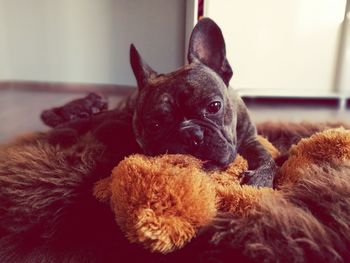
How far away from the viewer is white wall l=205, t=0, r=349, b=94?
2570mm

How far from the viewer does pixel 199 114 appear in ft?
3.07

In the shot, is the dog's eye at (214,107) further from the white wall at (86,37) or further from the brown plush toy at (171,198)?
the white wall at (86,37)

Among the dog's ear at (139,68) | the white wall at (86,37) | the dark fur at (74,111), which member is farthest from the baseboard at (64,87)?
the dog's ear at (139,68)

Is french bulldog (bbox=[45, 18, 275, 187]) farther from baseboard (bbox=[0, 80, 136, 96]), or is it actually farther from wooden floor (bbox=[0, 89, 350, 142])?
baseboard (bbox=[0, 80, 136, 96])

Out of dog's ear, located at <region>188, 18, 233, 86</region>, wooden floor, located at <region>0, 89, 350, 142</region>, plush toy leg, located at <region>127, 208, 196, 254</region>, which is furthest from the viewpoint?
wooden floor, located at <region>0, 89, 350, 142</region>

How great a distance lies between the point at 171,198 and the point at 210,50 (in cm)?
53

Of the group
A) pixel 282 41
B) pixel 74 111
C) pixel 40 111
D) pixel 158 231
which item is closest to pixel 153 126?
pixel 158 231

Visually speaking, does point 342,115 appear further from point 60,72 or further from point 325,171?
point 60,72

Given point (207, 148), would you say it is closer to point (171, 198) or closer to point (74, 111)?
point (171, 198)

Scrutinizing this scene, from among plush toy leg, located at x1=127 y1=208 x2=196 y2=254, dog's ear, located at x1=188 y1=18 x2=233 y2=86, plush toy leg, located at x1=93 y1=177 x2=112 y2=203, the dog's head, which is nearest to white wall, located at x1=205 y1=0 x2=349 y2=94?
dog's ear, located at x1=188 y1=18 x2=233 y2=86

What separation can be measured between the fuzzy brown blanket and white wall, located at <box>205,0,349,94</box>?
68.2 inches

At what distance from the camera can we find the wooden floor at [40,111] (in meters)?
1.95

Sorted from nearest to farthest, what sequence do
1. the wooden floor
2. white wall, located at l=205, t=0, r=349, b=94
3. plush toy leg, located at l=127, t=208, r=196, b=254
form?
plush toy leg, located at l=127, t=208, r=196, b=254, the wooden floor, white wall, located at l=205, t=0, r=349, b=94

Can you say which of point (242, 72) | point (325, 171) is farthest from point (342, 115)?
point (325, 171)
